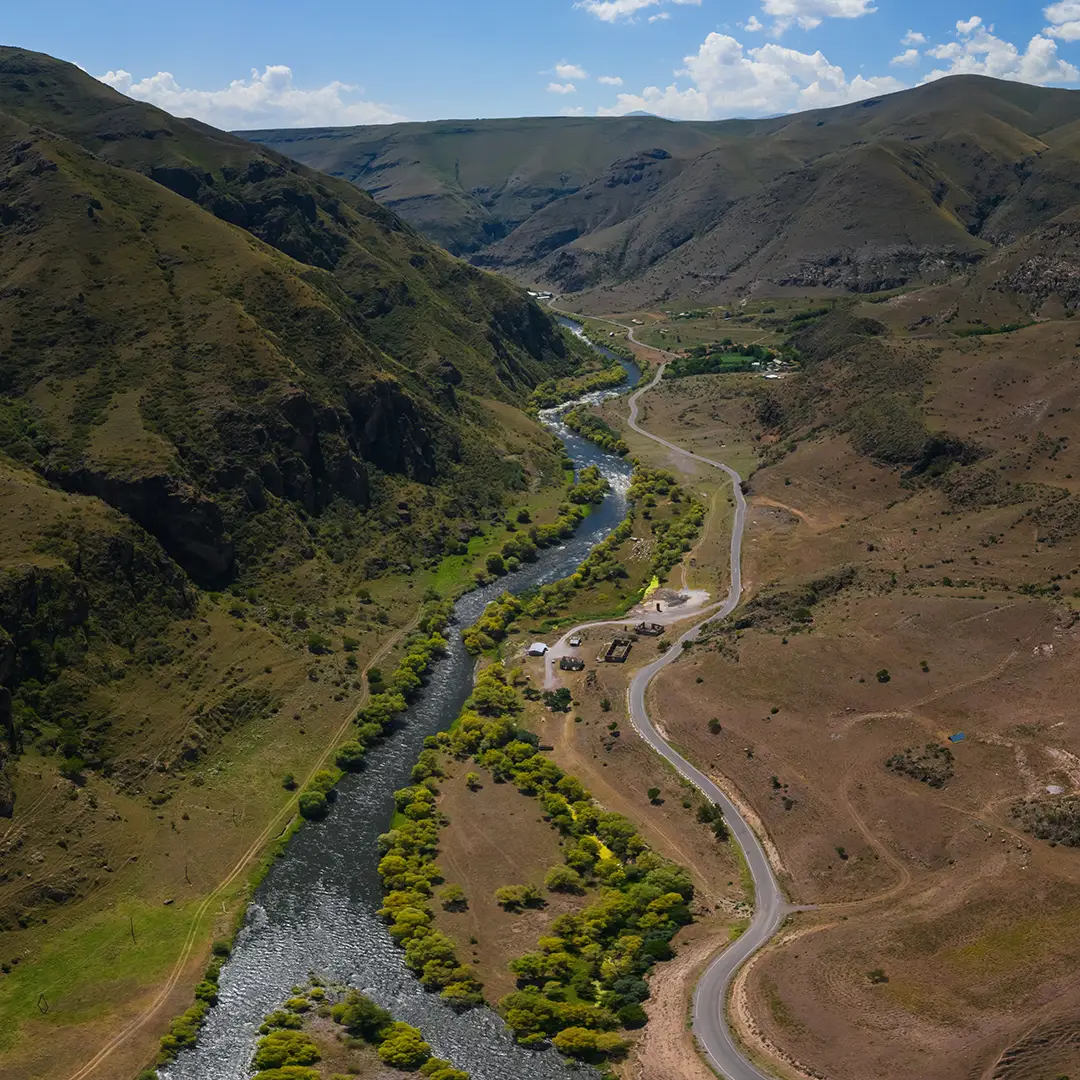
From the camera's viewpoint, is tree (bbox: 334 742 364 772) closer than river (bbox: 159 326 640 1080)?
No

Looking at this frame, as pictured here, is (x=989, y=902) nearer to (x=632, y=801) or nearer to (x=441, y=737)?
(x=632, y=801)

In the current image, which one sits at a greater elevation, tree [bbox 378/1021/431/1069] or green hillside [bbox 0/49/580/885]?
green hillside [bbox 0/49/580/885]

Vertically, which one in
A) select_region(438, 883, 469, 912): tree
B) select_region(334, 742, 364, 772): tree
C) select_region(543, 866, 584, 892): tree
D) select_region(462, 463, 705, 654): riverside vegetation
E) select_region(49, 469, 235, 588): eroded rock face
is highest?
select_region(49, 469, 235, 588): eroded rock face

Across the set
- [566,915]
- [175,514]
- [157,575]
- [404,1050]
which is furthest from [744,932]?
[175,514]

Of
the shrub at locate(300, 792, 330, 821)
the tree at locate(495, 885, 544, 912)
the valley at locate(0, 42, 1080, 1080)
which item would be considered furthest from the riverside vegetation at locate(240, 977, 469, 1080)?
the shrub at locate(300, 792, 330, 821)

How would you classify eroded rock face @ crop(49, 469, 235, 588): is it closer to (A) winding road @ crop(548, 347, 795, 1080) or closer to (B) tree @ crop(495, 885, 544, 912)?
(A) winding road @ crop(548, 347, 795, 1080)

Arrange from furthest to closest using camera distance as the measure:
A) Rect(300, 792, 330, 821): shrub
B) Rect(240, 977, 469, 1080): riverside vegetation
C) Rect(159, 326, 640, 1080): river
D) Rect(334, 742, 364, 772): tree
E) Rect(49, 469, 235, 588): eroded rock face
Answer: Rect(49, 469, 235, 588): eroded rock face, Rect(334, 742, 364, 772): tree, Rect(300, 792, 330, 821): shrub, Rect(159, 326, 640, 1080): river, Rect(240, 977, 469, 1080): riverside vegetation

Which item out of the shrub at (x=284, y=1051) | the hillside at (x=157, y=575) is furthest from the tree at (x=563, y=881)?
the hillside at (x=157, y=575)

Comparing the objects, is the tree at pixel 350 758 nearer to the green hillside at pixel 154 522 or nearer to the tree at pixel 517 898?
the green hillside at pixel 154 522

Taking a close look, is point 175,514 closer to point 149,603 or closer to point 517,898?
point 149,603
